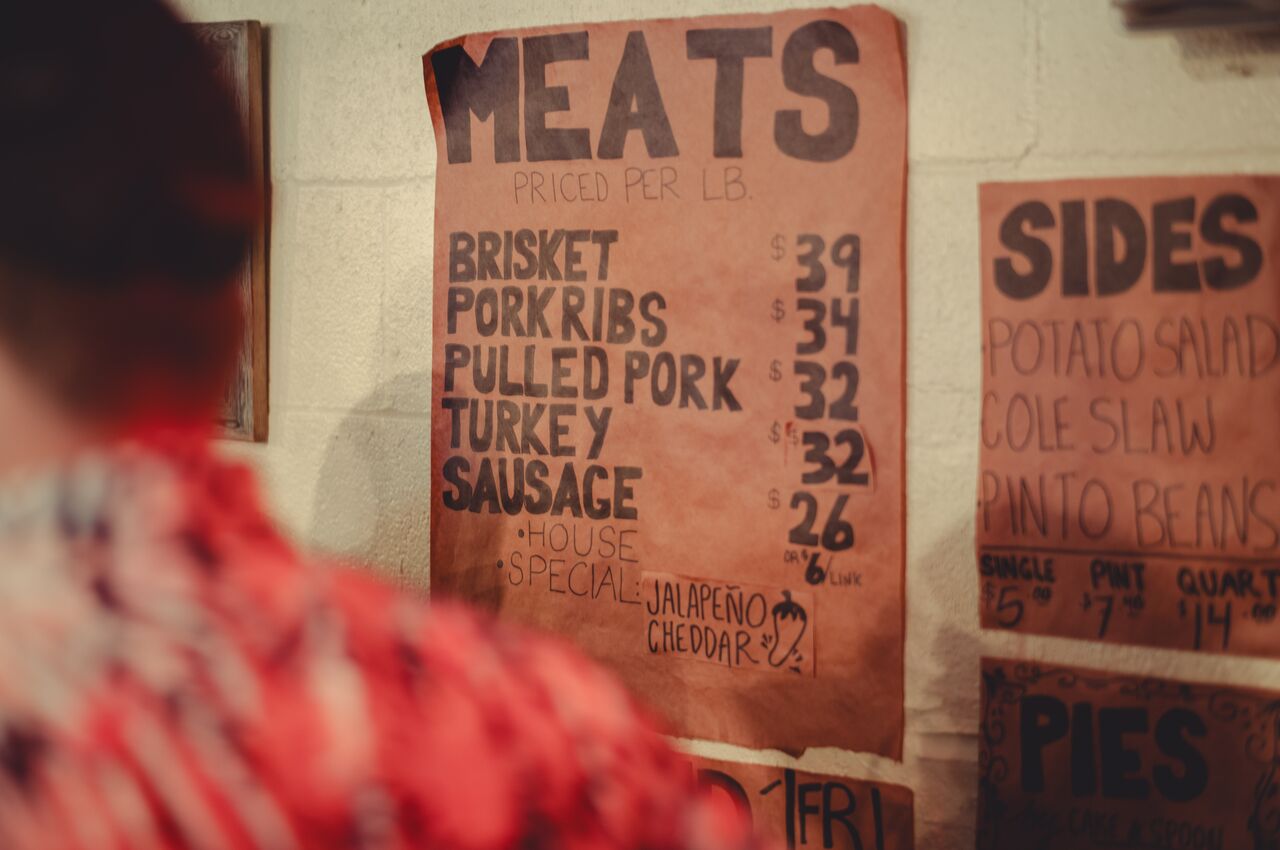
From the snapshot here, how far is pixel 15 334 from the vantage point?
38 cm

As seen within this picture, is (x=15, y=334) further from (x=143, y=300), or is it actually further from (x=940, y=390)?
(x=940, y=390)

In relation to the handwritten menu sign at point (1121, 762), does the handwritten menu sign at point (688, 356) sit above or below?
above

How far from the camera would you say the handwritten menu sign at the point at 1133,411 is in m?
0.92

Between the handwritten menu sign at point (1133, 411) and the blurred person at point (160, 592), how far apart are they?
73cm

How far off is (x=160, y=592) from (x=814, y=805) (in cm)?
90

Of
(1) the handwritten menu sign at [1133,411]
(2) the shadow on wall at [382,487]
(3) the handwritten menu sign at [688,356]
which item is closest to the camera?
(1) the handwritten menu sign at [1133,411]

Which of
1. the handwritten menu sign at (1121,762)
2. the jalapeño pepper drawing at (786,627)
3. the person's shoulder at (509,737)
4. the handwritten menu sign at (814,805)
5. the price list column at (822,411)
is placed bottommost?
the handwritten menu sign at (814,805)

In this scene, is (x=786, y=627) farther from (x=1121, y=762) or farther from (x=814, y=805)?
(x=1121, y=762)

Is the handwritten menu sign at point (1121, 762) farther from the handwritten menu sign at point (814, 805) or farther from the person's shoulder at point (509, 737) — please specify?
the person's shoulder at point (509, 737)

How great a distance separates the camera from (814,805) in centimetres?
108

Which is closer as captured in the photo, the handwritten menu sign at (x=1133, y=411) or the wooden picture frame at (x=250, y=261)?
the handwritten menu sign at (x=1133, y=411)

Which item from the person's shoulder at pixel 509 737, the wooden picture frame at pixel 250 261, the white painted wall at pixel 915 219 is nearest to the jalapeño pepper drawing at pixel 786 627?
the white painted wall at pixel 915 219

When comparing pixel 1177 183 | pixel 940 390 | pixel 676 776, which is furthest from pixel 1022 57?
pixel 676 776

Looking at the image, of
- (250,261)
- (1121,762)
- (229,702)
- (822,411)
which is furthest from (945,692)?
(250,261)
